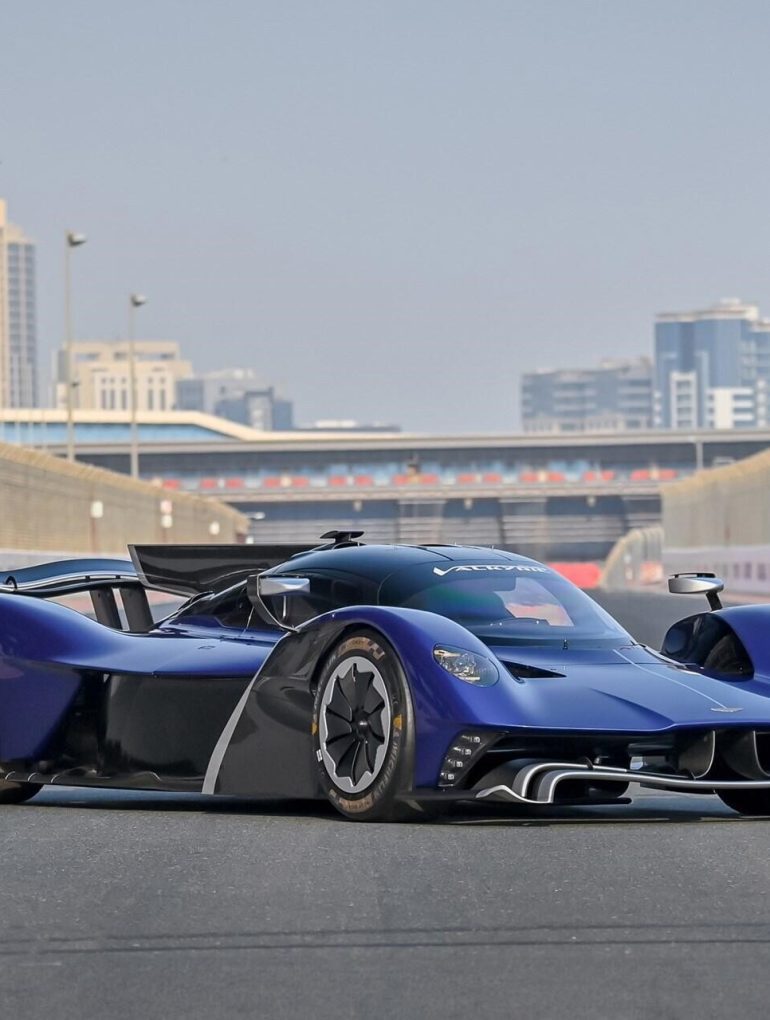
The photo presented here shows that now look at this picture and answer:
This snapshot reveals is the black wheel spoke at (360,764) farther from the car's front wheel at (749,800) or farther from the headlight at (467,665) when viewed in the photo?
the car's front wheel at (749,800)

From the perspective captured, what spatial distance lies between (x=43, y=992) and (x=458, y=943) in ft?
3.24

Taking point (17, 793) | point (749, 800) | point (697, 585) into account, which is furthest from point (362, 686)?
point (17, 793)

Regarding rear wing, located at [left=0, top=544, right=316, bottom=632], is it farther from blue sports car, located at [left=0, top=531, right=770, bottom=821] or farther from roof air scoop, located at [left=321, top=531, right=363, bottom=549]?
roof air scoop, located at [left=321, top=531, right=363, bottom=549]

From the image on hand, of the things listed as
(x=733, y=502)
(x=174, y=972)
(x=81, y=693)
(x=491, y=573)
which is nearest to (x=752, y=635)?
(x=491, y=573)

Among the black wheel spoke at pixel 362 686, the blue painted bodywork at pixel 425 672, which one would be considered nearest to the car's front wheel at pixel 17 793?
the blue painted bodywork at pixel 425 672

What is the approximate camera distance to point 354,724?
23.1 ft

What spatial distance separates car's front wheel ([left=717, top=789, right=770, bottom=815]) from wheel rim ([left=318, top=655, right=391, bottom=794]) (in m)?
1.37

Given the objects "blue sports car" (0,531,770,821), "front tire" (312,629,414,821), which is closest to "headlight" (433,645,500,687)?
"blue sports car" (0,531,770,821)

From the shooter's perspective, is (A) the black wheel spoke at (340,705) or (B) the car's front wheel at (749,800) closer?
(A) the black wheel spoke at (340,705)

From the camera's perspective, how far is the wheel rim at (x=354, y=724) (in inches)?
272

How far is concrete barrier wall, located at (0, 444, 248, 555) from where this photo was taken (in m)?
40.4

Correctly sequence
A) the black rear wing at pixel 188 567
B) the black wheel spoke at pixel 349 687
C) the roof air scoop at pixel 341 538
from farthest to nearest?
the black rear wing at pixel 188 567, the roof air scoop at pixel 341 538, the black wheel spoke at pixel 349 687

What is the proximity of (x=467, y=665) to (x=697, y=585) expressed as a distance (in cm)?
167

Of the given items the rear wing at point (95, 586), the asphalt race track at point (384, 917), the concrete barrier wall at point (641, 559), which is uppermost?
the rear wing at point (95, 586)
